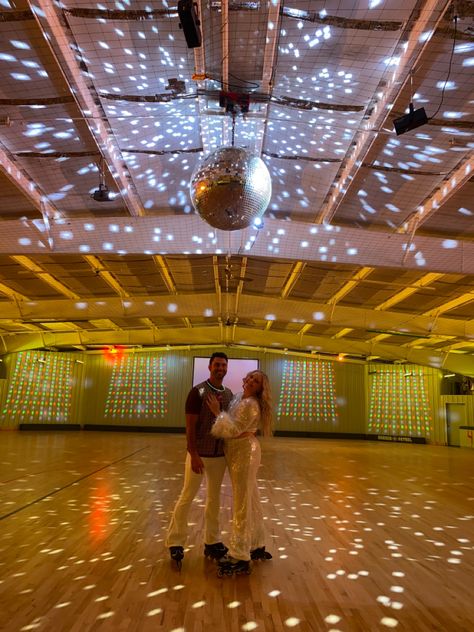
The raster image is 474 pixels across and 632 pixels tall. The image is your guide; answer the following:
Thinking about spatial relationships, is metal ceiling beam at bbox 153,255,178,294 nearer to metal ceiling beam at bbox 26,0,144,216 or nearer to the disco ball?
metal ceiling beam at bbox 26,0,144,216

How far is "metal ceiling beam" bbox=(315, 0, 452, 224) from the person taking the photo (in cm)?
335

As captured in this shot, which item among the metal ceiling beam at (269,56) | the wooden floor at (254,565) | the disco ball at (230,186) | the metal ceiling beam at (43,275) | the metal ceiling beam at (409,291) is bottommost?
the wooden floor at (254,565)

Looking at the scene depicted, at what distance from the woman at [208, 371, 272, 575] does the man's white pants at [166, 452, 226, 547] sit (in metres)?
0.11

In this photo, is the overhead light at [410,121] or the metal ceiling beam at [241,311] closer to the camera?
the overhead light at [410,121]

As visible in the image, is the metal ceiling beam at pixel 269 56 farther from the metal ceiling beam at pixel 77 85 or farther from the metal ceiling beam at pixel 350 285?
the metal ceiling beam at pixel 350 285

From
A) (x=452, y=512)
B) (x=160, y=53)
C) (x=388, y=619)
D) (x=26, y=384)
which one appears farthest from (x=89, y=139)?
(x=26, y=384)

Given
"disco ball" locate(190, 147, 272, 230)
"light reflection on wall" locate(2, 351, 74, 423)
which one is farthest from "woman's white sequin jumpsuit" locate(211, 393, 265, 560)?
"light reflection on wall" locate(2, 351, 74, 423)

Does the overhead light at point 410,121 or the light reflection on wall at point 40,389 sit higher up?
the overhead light at point 410,121

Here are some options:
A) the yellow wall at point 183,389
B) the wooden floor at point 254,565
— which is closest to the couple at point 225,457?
the wooden floor at point 254,565

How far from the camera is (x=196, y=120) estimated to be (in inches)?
191

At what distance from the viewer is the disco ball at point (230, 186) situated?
2.83 metres

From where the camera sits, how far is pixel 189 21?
120 inches

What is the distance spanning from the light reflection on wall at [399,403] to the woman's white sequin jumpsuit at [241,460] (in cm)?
1813

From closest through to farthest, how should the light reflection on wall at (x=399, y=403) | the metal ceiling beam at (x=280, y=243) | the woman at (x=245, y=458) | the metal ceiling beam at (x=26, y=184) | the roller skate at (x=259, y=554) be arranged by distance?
the woman at (x=245, y=458) → the roller skate at (x=259, y=554) → the metal ceiling beam at (x=26, y=184) → the metal ceiling beam at (x=280, y=243) → the light reflection on wall at (x=399, y=403)
